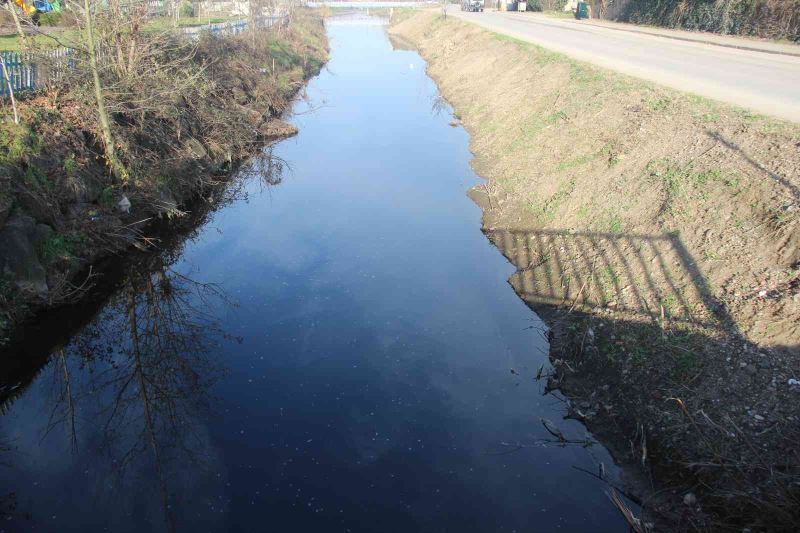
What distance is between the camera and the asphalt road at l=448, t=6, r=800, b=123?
1491 cm

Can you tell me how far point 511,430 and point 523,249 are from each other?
5.94 metres

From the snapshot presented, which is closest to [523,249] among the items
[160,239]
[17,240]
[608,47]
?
[160,239]

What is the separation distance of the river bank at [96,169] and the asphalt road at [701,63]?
1514cm

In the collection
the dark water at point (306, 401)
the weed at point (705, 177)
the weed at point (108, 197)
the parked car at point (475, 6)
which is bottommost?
the dark water at point (306, 401)

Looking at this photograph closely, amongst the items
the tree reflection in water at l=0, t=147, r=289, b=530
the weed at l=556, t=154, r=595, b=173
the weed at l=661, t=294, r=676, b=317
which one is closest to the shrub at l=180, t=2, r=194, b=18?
the tree reflection in water at l=0, t=147, r=289, b=530

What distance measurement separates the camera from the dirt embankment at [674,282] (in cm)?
726

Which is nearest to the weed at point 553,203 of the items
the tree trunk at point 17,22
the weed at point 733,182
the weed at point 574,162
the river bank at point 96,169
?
the weed at point 574,162

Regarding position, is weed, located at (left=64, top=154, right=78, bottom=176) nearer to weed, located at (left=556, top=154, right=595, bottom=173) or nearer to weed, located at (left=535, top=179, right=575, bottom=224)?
weed, located at (left=535, top=179, right=575, bottom=224)

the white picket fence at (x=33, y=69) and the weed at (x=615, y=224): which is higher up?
the white picket fence at (x=33, y=69)

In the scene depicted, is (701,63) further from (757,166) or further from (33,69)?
(33,69)

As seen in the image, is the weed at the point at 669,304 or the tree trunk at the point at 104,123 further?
the tree trunk at the point at 104,123

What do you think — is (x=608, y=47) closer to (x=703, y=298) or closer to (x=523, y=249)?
(x=523, y=249)

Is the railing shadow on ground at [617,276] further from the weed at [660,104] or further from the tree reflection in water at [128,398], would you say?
the tree reflection in water at [128,398]

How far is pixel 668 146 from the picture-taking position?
1330 centimetres
